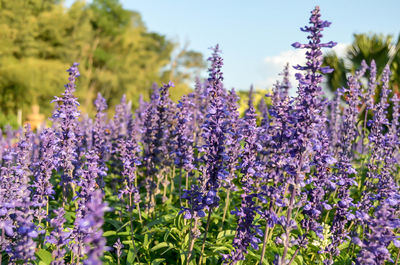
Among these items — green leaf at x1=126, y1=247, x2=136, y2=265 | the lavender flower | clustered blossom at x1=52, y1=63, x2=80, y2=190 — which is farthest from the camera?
clustered blossom at x1=52, y1=63, x2=80, y2=190

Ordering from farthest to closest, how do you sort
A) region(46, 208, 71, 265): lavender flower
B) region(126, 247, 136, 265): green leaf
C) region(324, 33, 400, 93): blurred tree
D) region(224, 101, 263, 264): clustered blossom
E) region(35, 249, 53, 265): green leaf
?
region(324, 33, 400, 93): blurred tree, region(126, 247, 136, 265): green leaf, region(35, 249, 53, 265): green leaf, region(224, 101, 263, 264): clustered blossom, region(46, 208, 71, 265): lavender flower

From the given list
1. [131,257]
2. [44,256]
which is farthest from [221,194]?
[44,256]

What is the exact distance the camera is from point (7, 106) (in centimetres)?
3703

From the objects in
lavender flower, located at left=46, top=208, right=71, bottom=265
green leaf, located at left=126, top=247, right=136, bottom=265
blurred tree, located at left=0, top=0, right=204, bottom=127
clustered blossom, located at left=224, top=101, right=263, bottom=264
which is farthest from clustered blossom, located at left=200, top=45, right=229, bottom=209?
blurred tree, located at left=0, top=0, right=204, bottom=127

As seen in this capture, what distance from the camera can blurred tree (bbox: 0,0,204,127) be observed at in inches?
1380

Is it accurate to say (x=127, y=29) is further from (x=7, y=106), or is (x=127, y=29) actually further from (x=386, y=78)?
(x=386, y=78)

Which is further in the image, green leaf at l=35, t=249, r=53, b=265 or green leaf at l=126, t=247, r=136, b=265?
green leaf at l=126, t=247, r=136, b=265

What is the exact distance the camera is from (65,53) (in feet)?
135

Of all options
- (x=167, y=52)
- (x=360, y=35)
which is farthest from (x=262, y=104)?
(x=167, y=52)

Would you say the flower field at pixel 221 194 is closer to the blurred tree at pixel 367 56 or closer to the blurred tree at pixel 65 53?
the blurred tree at pixel 65 53

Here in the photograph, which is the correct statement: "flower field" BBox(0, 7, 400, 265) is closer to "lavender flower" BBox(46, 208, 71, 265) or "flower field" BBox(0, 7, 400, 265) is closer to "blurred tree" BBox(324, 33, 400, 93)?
"lavender flower" BBox(46, 208, 71, 265)

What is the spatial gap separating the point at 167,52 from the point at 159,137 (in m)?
69.3

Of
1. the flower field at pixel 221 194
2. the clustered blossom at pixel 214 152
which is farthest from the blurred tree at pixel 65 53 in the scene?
the clustered blossom at pixel 214 152

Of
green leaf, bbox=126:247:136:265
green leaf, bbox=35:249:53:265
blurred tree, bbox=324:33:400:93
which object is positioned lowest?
green leaf, bbox=126:247:136:265
